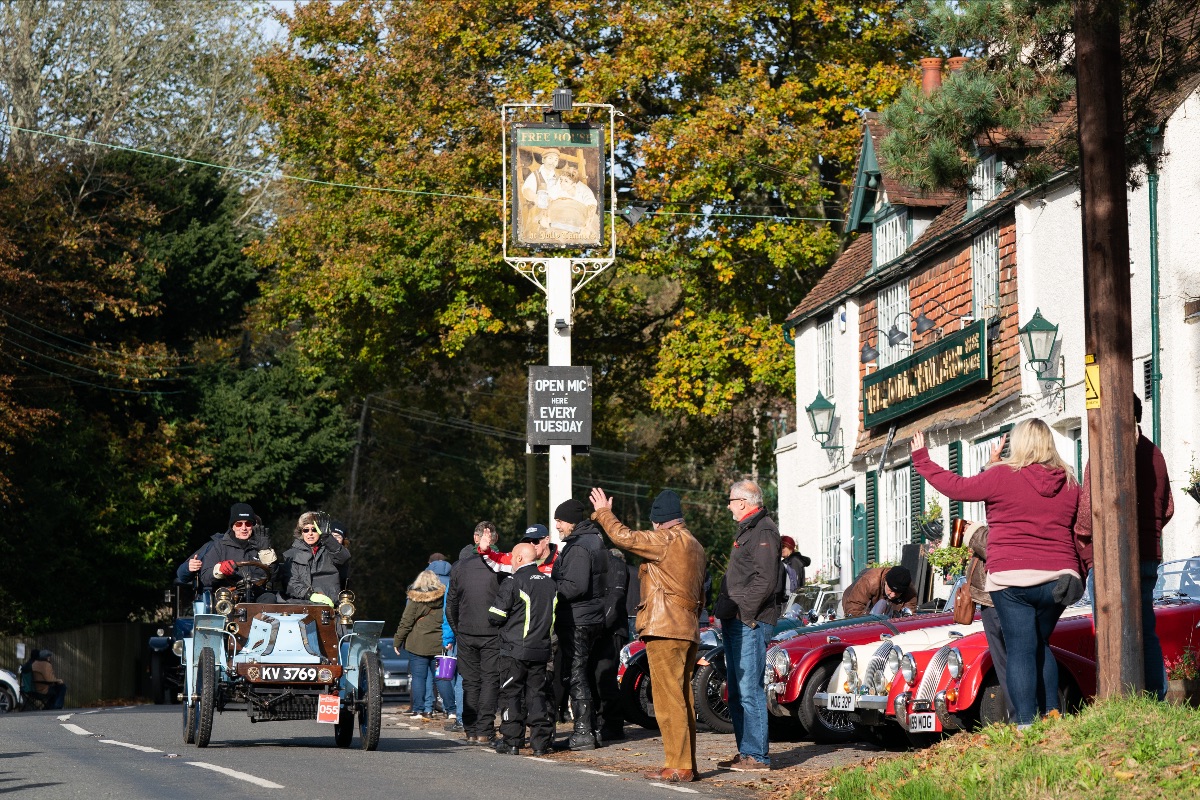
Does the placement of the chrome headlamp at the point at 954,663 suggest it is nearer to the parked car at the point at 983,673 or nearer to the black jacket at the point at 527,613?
the parked car at the point at 983,673

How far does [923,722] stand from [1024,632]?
253 cm

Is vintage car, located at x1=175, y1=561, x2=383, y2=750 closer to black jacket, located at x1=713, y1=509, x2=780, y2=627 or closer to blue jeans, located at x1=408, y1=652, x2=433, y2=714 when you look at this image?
black jacket, located at x1=713, y1=509, x2=780, y2=627

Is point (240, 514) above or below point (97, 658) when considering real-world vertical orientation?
above

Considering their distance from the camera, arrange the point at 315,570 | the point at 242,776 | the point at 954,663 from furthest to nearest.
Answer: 1. the point at 315,570
2. the point at 954,663
3. the point at 242,776

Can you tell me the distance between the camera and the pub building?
2145 centimetres

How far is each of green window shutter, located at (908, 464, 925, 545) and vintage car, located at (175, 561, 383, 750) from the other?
14.7 m

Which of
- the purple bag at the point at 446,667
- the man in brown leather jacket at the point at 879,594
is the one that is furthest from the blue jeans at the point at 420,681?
the man in brown leather jacket at the point at 879,594

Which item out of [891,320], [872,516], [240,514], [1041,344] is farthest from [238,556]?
[872,516]

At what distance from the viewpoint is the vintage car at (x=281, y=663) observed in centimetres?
1509

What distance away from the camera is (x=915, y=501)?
96.5 ft

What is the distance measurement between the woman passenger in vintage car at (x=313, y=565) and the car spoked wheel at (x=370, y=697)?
1.05m

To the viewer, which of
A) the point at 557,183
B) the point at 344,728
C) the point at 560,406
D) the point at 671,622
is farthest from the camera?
the point at 557,183

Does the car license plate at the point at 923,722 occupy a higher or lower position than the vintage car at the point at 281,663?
lower

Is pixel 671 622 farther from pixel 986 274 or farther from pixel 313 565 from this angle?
pixel 986 274
